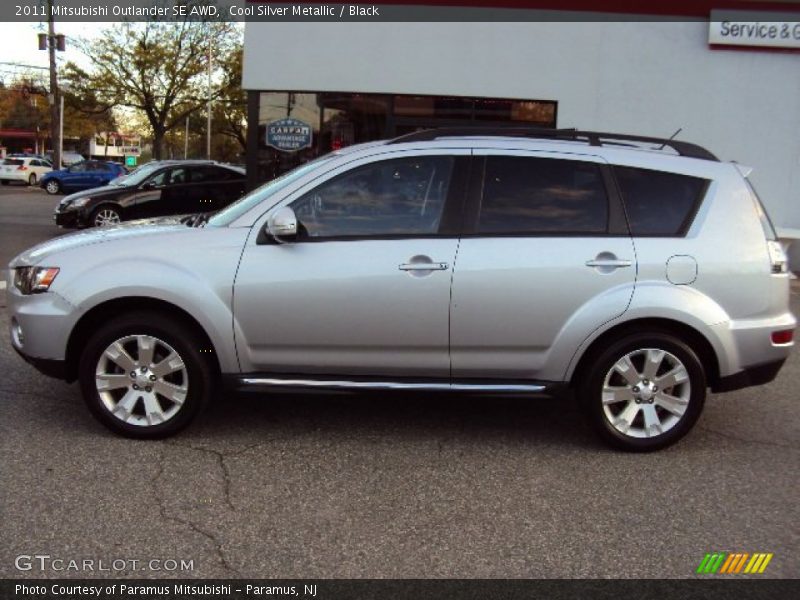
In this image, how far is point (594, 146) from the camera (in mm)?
4570

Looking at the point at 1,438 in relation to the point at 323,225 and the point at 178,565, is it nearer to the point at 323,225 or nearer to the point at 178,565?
the point at 178,565

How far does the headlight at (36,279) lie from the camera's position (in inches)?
171

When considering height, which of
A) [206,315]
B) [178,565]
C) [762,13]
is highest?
[762,13]

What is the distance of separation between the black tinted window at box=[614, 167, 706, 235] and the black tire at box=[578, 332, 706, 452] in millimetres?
625

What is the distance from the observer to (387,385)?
4324 millimetres

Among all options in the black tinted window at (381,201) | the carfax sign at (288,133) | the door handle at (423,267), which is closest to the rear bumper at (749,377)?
the door handle at (423,267)

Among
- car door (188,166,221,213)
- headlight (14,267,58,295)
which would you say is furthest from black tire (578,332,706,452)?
car door (188,166,221,213)

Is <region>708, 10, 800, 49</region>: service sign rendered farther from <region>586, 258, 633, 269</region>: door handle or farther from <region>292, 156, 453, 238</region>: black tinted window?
<region>292, 156, 453, 238</region>: black tinted window

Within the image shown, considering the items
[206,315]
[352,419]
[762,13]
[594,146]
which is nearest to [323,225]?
[206,315]

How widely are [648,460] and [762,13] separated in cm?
1051

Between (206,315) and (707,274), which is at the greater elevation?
(707,274)

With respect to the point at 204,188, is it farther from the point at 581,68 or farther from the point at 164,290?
the point at 164,290

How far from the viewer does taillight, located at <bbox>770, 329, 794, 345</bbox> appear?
14.4 ft

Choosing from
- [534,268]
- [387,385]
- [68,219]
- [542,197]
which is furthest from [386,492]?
[68,219]
